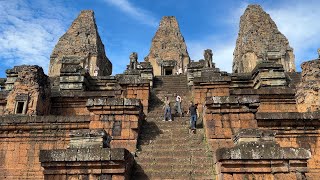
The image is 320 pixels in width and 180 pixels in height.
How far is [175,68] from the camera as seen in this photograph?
36.6 m

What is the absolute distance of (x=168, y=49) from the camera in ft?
132

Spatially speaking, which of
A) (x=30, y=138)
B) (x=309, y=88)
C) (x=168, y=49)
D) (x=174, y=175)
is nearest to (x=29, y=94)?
(x=30, y=138)

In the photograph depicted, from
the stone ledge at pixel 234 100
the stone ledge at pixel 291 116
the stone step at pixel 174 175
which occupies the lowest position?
the stone step at pixel 174 175

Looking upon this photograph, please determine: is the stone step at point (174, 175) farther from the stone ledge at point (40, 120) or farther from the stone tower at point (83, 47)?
the stone tower at point (83, 47)

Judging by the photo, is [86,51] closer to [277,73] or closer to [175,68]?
[175,68]

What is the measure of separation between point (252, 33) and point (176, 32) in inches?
372

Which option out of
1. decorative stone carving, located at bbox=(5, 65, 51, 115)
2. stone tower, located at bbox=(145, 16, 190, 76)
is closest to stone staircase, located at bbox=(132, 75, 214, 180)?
decorative stone carving, located at bbox=(5, 65, 51, 115)

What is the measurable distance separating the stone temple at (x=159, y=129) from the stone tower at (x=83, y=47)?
2309 centimetres

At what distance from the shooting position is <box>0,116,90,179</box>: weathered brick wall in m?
8.69

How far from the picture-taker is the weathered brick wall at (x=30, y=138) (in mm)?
8688

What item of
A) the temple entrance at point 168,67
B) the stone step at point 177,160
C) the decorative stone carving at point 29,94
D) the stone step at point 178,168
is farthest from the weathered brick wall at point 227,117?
the temple entrance at point 168,67

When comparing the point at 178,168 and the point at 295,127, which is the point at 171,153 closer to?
the point at 178,168

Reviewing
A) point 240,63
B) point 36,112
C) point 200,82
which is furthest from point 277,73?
point 240,63

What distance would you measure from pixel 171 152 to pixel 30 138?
392 centimetres
